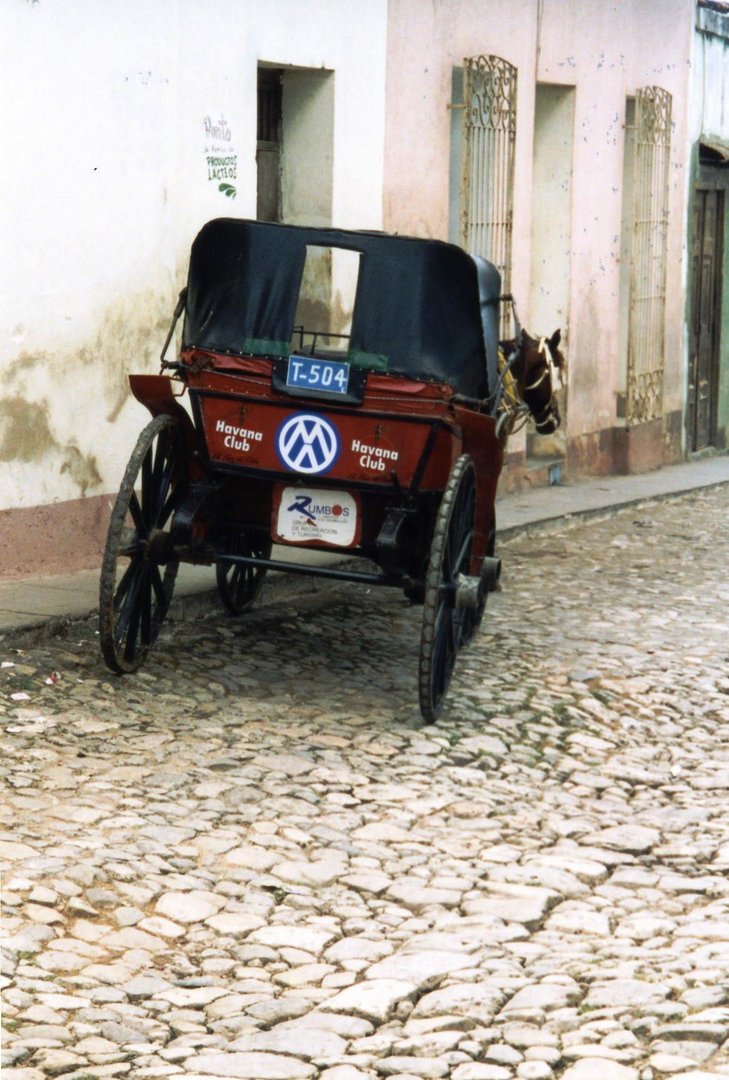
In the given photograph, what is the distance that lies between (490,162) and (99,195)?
14.8 feet

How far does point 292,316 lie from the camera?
737 cm

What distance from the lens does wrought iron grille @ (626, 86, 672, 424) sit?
15.7 meters

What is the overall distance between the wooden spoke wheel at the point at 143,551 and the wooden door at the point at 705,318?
11141mm

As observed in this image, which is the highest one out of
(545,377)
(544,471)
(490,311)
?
(490,311)

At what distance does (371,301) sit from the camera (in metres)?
7.27

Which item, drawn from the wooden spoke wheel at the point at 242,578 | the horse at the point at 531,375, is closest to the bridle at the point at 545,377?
the horse at the point at 531,375

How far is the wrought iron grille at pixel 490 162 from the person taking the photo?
12.6m

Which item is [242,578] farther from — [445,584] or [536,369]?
[445,584]

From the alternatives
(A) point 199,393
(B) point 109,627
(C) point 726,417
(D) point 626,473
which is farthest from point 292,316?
(C) point 726,417

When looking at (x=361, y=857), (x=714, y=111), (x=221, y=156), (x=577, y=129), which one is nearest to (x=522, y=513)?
(x=221, y=156)

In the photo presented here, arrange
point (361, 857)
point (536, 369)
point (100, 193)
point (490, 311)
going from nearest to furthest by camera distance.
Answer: point (361, 857) < point (490, 311) < point (536, 369) < point (100, 193)

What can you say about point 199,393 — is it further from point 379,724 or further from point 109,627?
point 379,724

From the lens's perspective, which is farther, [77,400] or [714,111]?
[714,111]

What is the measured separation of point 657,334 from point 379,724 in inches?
401
